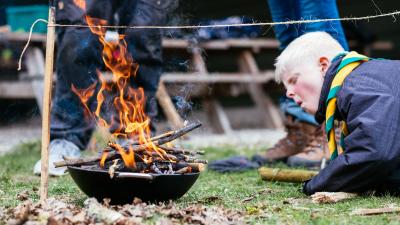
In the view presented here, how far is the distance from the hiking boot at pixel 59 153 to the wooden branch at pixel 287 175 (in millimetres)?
1269

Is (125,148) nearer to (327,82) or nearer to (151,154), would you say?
(151,154)

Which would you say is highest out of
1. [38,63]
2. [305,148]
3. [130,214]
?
[38,63]

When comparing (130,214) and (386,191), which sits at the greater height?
(130,214)

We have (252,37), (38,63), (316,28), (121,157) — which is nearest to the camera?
(121,157)

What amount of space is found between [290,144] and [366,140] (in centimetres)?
177

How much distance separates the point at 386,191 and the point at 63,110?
2341mm

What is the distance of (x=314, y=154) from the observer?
4078 millimetres

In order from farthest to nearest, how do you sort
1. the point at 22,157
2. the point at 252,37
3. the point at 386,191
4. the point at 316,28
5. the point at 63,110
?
the point at 252,37
the point at 22,157
the point at 63,110
the point at 316,28
the point at 386,191

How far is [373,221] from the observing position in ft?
7.16

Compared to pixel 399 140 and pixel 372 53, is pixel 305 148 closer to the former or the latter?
pixel 399 140

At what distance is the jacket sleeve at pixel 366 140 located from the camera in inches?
99.5

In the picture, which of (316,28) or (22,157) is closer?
(316,28)

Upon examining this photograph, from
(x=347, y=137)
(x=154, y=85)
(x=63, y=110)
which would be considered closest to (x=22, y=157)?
(x=63, y=110)

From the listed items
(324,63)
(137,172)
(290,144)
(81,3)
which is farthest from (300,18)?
(137,172)
